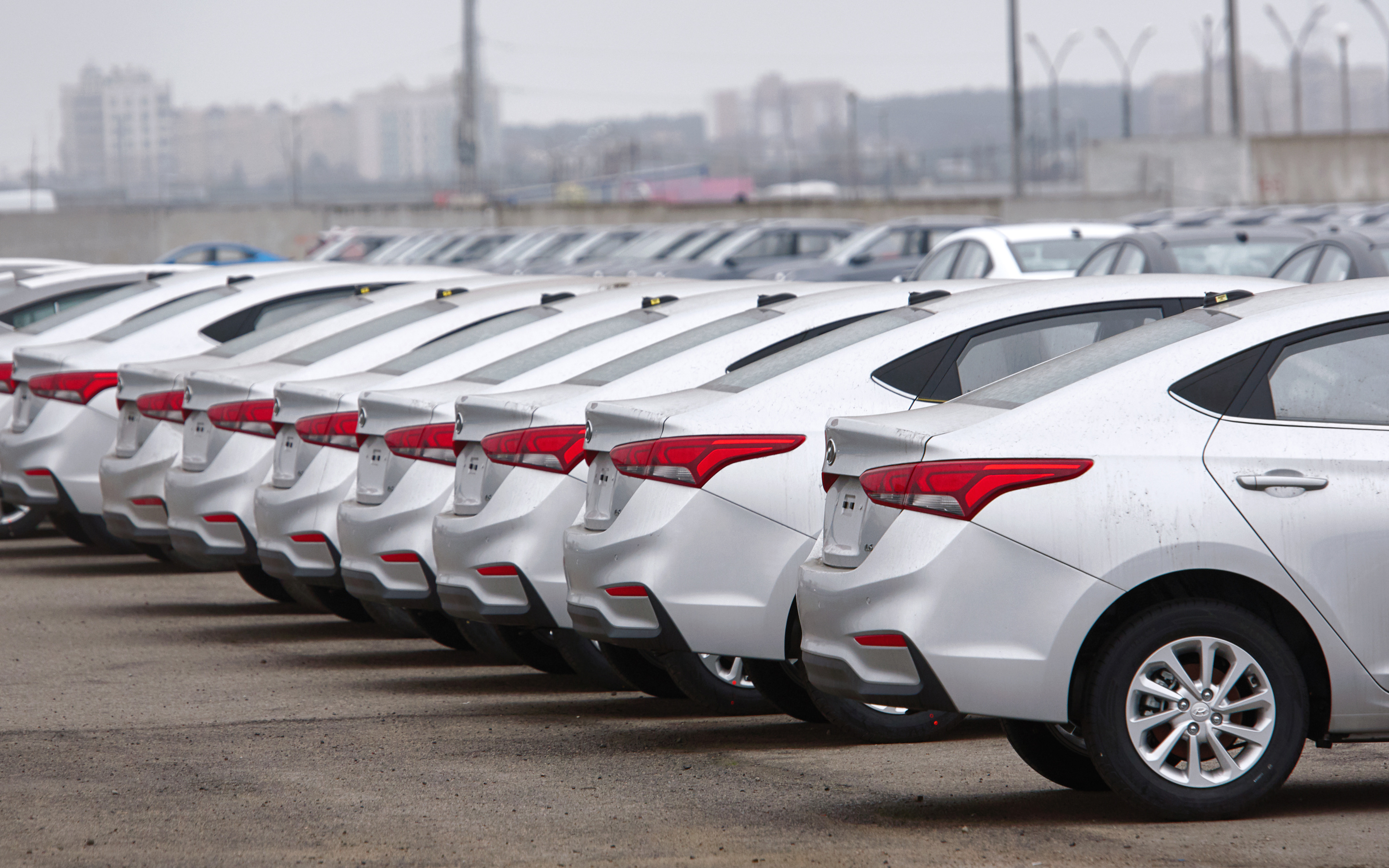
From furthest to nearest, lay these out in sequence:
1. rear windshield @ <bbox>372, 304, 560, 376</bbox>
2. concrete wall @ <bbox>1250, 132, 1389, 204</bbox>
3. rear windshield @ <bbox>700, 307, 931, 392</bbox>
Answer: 1. concrete wall @ <bbox>1250, 132, 1389, 204</bbox>
2. rear windshield @ <bbox>372, 304, 560, 376</bbox>
3. rear windshield @ <bbox>700, 307, 931, 392</bbox>

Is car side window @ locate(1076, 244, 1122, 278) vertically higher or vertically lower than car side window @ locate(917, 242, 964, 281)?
lower

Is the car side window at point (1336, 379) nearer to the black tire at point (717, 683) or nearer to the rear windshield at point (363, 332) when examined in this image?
the black tire at point (717, 683)

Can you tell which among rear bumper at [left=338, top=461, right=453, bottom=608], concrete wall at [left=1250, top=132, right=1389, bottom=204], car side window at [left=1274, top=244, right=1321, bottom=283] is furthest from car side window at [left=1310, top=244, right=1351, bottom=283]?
concrete wall at [left=1250, top=132, right=1389, bottom=204]

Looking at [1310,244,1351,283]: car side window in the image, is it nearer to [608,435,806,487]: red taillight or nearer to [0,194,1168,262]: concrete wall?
[608,435,806,487]: red taillight

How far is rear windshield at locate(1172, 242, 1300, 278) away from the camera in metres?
16.8

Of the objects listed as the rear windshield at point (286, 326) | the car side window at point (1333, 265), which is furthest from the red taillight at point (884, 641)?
the car side window at point (1333, 265)

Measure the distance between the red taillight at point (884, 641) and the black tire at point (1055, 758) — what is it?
2.55 ft

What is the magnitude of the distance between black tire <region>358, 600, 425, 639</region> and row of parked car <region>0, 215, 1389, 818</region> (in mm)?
56

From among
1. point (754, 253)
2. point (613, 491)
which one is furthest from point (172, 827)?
point (754, 253)

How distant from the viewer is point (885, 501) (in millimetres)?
5539

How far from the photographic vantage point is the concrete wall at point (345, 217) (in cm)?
4562

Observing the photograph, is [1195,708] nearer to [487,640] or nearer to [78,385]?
[487,640]

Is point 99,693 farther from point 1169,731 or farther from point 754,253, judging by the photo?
point 754,253

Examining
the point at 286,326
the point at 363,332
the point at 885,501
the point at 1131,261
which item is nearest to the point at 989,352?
the point at 885,501
